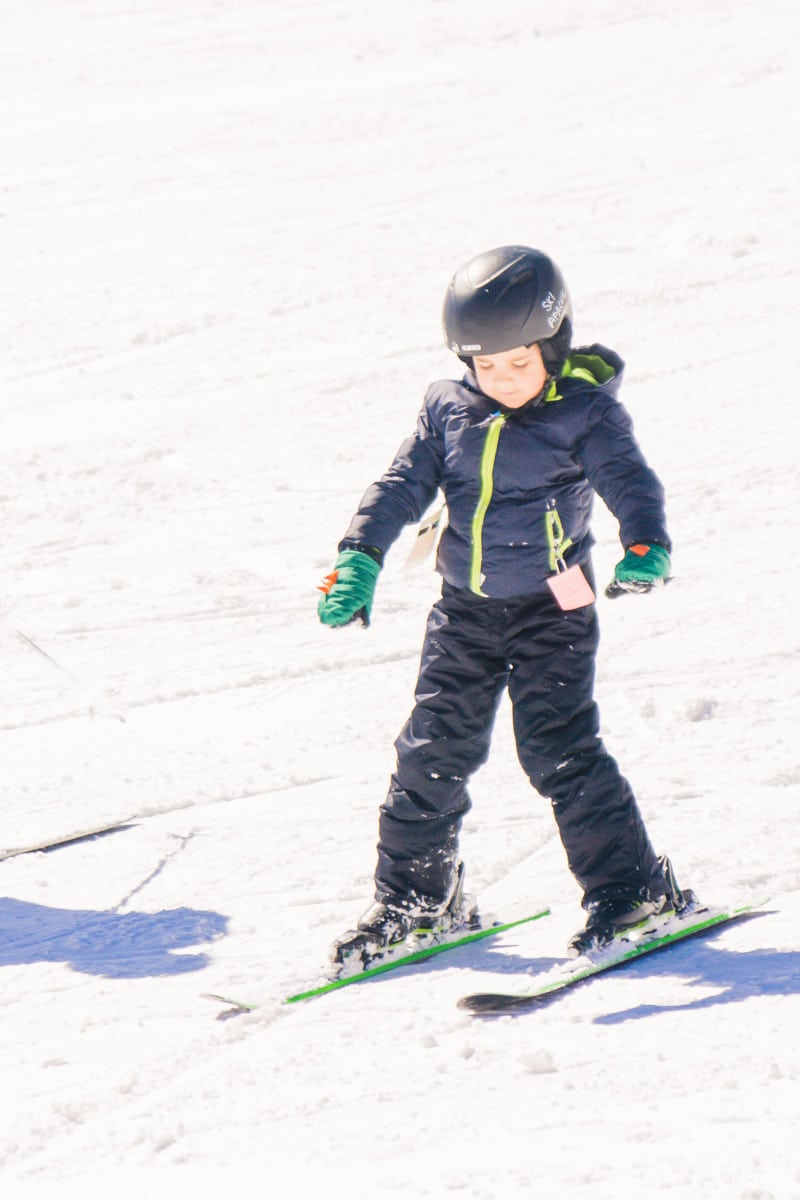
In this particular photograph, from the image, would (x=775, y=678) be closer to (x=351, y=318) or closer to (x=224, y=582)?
(x=224, y=582)

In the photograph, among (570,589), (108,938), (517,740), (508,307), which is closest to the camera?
(508,307)

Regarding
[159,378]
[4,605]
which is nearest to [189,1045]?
[4,605]

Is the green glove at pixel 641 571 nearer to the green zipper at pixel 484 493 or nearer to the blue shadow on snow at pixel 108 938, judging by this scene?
the green zipper at pixel 484 493

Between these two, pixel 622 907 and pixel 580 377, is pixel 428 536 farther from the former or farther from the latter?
pixel 622 907

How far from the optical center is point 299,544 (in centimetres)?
736

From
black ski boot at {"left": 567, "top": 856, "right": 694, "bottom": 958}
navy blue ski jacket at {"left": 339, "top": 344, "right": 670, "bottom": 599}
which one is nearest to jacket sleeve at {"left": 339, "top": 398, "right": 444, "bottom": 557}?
navy blue ski jacket at {"left": 339, "top": 344, "right": 670, "bottom": 599}

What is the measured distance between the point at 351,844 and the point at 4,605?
113 inches

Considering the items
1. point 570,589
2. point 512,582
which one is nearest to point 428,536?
point 512,582

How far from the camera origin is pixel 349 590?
356 cm

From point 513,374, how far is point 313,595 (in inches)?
132

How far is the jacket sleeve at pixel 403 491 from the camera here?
3.71 meters

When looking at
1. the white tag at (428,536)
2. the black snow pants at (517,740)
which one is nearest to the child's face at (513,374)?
the white tag at (428,536)

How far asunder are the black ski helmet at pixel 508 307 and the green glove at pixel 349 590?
551 mm

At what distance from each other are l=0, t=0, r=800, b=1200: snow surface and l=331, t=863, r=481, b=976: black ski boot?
85mm
